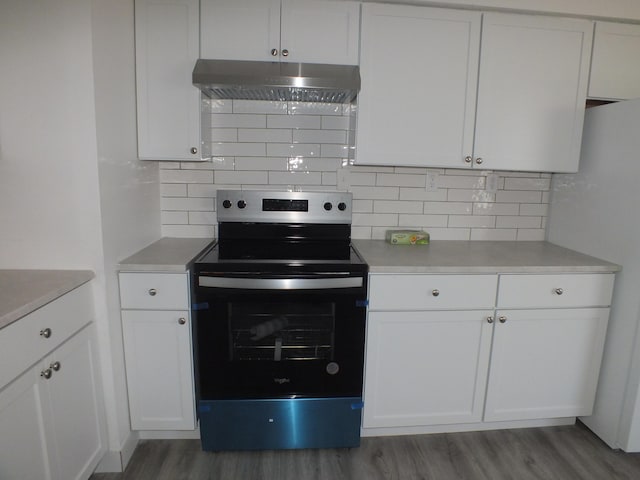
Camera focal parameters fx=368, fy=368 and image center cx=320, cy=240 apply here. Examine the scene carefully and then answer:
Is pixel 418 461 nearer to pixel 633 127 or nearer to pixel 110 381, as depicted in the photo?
pixel 110 381

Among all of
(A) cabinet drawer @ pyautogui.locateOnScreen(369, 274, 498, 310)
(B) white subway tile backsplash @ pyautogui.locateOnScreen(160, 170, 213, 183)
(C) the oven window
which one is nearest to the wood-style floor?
(C) the oven window

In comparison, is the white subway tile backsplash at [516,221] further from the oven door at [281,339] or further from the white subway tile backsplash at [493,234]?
the oven door at [281,339]

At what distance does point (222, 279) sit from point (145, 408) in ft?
2.40

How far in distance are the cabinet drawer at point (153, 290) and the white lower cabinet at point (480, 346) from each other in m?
0.84

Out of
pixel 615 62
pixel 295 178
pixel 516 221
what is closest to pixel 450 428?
pixel 516 221

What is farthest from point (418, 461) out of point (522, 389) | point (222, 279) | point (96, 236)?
point (96, 236)

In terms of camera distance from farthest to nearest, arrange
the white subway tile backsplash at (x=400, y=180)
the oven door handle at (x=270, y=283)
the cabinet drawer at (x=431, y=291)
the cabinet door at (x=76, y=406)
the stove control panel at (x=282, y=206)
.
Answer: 1. the white subway tile backsplash at (x=400, y=180)
2. the stove control panel at (x=282, y=206)
3. the cabinet drawer at (x=431, y=291)
4. the oven door handle at (x=270, y=283)
5. the cabinet door at (x=76, y=406)

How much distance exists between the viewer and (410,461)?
172 centimetres

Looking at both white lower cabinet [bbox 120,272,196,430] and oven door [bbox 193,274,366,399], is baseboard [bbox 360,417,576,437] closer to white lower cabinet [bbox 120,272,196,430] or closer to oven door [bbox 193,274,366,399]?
oven door [bbox 193,274,366,399]

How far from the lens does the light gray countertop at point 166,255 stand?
1570 millimetres

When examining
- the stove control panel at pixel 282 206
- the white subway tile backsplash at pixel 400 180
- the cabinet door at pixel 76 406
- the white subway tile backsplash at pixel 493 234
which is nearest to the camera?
the cabinet door at pixel 76 406

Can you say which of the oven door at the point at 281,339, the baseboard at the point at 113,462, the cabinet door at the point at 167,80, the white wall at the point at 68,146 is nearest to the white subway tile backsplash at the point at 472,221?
the oven door at the point at 281,339

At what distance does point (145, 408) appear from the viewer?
1.69m

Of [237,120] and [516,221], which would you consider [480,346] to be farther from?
[237,120]
